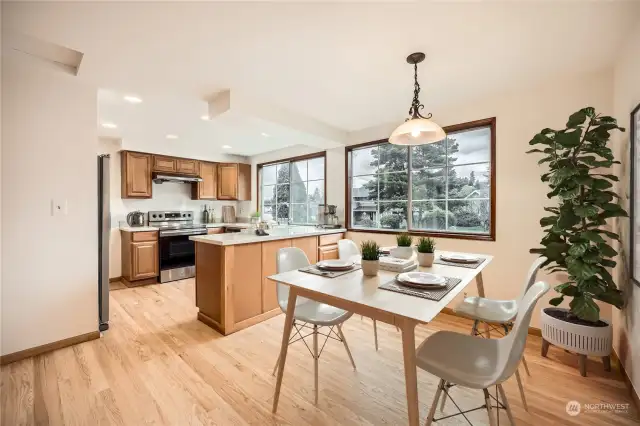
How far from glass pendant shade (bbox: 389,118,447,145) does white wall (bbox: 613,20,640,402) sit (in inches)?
45.7

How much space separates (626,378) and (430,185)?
2248 millimetres

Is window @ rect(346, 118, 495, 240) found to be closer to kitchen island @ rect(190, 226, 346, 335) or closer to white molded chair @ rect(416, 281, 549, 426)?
kitchen island @ rect(190, 226, 346, 335)

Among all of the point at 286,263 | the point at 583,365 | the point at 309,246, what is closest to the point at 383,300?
the point at 286,263

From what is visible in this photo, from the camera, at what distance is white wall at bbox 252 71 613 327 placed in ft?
7.89

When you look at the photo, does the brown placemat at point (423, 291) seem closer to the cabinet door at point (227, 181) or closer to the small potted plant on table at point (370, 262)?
the small potted plant on table at point (370, 262)

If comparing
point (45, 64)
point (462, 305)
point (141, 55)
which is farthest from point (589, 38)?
point (45, 64)

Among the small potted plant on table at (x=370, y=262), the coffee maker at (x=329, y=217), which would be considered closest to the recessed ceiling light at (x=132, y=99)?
the coffee maker at (x=329, y=217)

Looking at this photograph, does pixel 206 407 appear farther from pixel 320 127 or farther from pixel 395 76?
pixel 320 127

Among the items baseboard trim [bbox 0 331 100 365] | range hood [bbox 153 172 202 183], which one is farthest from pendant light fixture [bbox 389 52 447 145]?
range hood [bbox 153 172 202 183]

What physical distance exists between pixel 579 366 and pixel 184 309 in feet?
12.2

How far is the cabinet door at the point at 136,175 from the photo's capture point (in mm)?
4363

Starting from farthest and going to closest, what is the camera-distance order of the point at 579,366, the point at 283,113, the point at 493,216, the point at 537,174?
the point at 283,113 < the point at 493,216 < the point at 537,174 < the point at 579,366

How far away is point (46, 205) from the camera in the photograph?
7.25 ft

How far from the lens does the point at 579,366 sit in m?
2.01
